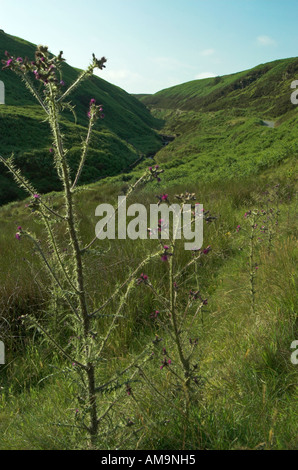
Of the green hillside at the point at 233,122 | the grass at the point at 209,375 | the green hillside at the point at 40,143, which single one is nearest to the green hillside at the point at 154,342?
the grass at the point at 209,375

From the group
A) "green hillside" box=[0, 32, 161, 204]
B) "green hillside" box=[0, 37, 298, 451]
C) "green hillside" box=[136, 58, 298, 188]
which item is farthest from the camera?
"green hillside" box=[0, 32, 161, 204]

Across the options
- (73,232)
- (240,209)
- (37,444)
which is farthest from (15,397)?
(240,209)

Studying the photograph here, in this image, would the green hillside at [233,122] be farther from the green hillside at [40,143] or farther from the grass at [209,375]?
the grass at [209,375]

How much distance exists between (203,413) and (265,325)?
1032 millimetres

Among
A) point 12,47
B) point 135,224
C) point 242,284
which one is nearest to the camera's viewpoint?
point 242,284

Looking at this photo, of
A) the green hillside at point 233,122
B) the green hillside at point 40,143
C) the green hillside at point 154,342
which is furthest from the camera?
the green hillside at point 40,143

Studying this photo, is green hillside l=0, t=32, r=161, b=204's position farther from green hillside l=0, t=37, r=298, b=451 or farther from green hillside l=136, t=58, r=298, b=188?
green hillside l=0, t=37, r=298, b=451

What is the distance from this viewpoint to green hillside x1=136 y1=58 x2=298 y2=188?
69.8 ft

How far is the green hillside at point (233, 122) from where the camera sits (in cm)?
2127

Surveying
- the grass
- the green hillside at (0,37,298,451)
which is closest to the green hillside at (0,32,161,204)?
the green hillside at (0,37,298,451)

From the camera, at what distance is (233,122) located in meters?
47.2

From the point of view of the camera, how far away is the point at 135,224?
6.75 meters

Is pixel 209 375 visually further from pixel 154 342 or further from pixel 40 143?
pixel 40 143
